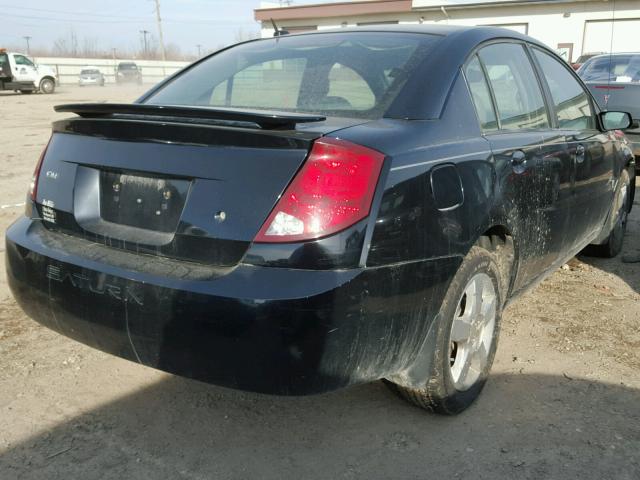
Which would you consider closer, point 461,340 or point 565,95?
point 461,340

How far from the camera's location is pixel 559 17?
84.1 ft

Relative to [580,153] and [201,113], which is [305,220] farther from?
[580,153]

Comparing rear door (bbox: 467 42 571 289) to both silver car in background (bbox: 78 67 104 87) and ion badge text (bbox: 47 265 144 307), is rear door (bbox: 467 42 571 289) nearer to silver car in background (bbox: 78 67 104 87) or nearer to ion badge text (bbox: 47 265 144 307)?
ion badge text (bbox: 47 265 144 307)

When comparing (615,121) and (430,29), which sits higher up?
(430,29)

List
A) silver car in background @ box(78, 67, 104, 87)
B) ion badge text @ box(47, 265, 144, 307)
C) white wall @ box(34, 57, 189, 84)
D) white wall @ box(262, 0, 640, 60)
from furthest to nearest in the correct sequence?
white wall @ box(34, 57, 189, 84) → silver car in background @ box(78, 67, 104, 87) → white wall @ box(262, 0, 640, 60) → ion badge text @ box(47, 265, 144, 307)

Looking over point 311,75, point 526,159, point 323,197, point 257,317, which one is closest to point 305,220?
point 323,197

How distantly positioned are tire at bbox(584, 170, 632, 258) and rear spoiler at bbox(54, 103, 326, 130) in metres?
3.42

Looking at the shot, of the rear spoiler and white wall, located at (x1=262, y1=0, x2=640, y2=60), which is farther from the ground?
white wall, located at (x1=262, y1=0, x2=640, y2=60)

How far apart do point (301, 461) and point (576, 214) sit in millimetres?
2204

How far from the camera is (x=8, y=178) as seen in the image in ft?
26.6

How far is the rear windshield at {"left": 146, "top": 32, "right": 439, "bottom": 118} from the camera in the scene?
8.29 ft

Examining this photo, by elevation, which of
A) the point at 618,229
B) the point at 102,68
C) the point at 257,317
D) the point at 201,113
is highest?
the point at 102,68

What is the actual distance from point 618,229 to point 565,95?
1.69m

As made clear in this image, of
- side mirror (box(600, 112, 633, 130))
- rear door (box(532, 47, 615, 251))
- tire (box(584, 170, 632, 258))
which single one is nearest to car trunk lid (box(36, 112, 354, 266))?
rear door (box(532, 47, 615, 251))
